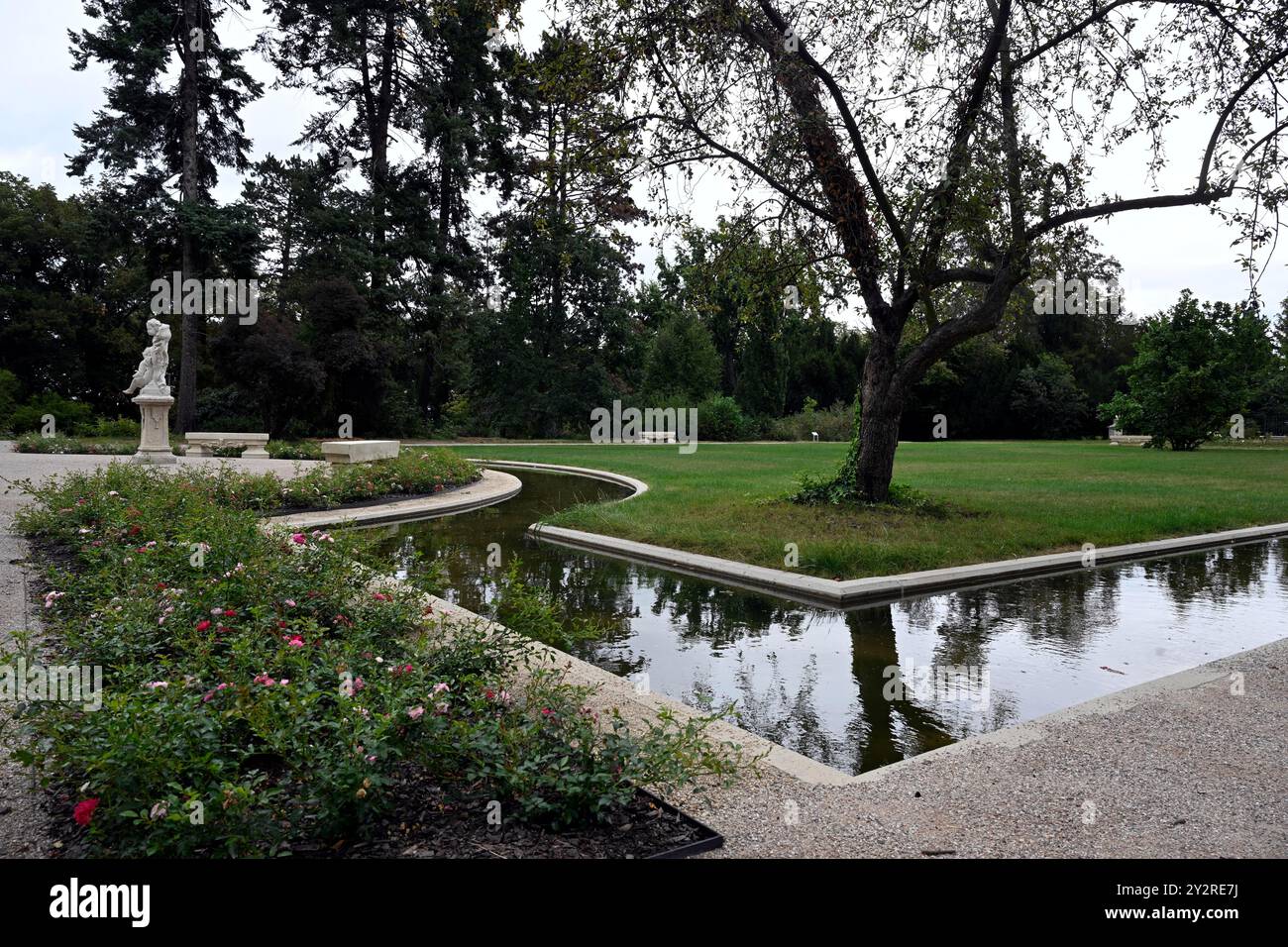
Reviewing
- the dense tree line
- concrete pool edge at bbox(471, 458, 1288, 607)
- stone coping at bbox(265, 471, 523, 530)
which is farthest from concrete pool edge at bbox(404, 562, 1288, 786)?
the dense tree line

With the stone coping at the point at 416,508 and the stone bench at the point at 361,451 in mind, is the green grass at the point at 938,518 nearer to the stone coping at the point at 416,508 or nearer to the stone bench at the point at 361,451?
the stone coping at the point at 416,508

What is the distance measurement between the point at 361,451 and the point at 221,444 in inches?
249

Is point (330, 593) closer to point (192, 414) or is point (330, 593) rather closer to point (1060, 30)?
point (1060, 30)

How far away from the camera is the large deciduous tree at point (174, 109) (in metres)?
24.7

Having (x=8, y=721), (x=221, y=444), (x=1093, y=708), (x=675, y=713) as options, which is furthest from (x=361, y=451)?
(x=1093, y=708)

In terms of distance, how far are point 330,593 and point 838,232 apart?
820 cm

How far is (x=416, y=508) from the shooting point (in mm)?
12062

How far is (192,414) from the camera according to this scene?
25484 millimetres

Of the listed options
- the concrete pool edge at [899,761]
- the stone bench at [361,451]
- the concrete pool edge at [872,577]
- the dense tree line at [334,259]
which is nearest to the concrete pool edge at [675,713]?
the concrete pool edge at [899,761]

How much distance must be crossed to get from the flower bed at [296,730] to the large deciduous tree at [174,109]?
2439 centimetres

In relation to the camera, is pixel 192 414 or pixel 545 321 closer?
pixel 192 414

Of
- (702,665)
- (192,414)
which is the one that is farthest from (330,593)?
(192,414)
